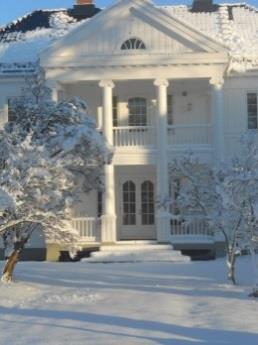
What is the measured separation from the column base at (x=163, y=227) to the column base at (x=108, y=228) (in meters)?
1.43

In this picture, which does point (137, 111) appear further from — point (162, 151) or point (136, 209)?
point (136, 209)

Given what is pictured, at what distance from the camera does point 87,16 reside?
29.1 metres

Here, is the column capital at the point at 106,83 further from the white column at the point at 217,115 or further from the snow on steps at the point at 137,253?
the snow on steps at the point at 137,253

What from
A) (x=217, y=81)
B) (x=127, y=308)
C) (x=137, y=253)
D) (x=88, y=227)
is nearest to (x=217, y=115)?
(x=217, y=81)

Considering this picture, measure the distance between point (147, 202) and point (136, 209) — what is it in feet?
1.58

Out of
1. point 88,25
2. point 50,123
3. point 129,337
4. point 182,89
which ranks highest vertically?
point 88,25

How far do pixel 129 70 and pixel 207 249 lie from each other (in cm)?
638

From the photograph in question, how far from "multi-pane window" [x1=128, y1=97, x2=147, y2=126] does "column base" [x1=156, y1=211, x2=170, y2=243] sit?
4132 millimetres

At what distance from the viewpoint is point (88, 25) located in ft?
78.3

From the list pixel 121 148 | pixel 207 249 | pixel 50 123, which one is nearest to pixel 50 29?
pixel 121 148

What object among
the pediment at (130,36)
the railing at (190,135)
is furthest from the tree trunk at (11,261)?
the railing at (190,135)

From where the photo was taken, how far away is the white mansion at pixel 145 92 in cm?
2330

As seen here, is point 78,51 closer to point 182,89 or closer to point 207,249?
point 182,89

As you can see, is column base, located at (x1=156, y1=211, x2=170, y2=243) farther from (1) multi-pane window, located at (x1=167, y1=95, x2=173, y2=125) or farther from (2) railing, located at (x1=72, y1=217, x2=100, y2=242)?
(1) multi-pane window, located at (x1=167, y1=95, x2=173, y2=125)
